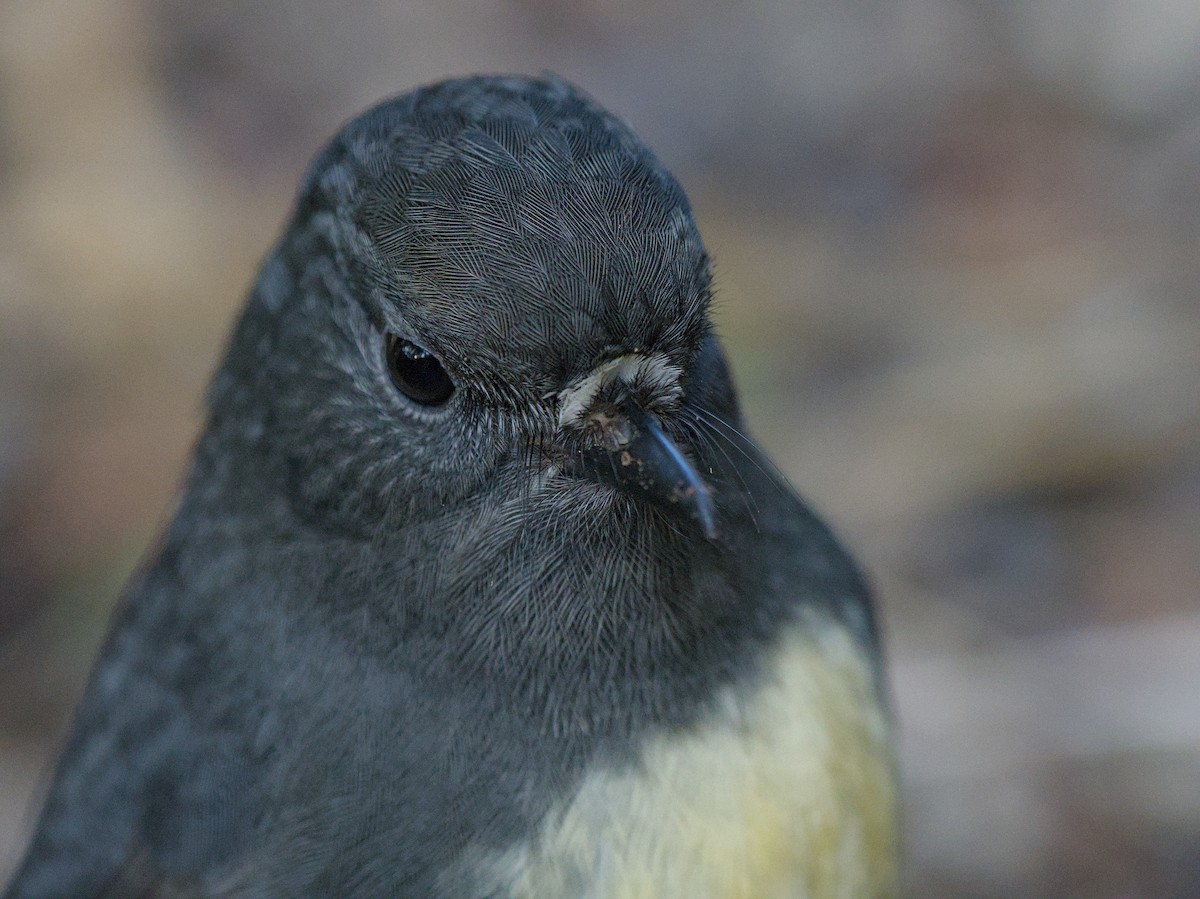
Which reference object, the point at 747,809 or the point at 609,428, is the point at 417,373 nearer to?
the point at 609,428

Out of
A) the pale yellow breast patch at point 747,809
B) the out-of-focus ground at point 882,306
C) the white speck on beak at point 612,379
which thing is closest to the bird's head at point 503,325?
the white speck on beak at point 612,379

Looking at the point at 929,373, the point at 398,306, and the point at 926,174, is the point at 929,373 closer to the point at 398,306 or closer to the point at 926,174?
the point at 926,174

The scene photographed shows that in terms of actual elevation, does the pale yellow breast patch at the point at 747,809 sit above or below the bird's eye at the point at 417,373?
below

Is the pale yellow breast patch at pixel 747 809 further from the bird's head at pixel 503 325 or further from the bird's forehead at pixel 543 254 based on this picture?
the bird's forehead at pixel 543 254

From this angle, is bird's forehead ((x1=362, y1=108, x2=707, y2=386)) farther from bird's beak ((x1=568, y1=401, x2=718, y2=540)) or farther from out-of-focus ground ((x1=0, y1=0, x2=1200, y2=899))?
out-of-focus ground ((x1=0, y1=0, x2=1200, y2=899))

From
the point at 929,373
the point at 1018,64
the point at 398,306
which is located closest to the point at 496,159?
the point at 398,306

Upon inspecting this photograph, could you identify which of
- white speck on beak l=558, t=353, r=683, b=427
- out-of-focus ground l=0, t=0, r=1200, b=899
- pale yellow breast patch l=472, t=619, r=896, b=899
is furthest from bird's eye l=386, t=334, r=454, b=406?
out-of-focus ground l=0, t=0, r=1200, b=899
